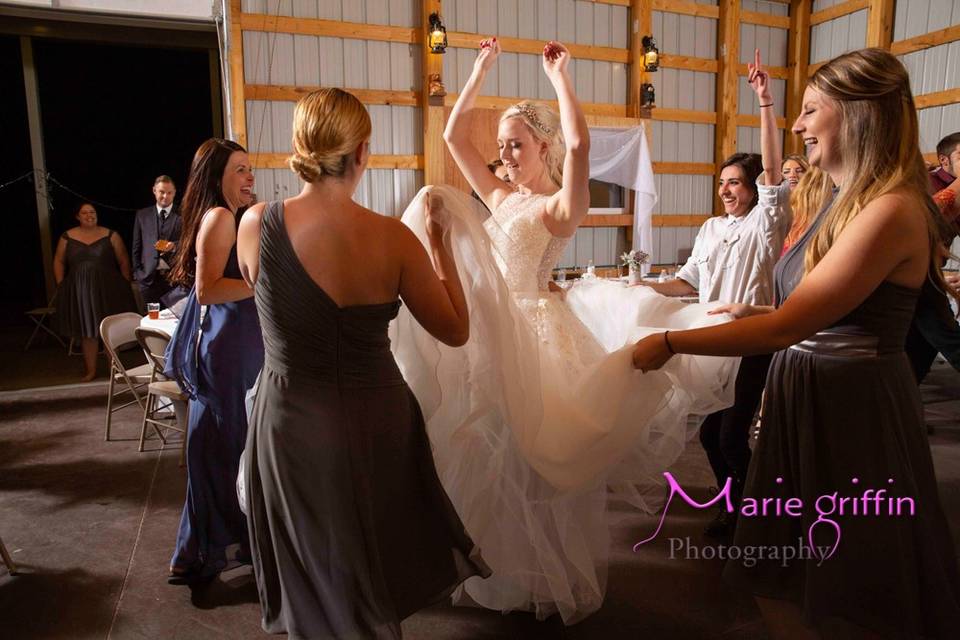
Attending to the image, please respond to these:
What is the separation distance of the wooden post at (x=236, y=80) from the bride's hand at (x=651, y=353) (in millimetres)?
5626

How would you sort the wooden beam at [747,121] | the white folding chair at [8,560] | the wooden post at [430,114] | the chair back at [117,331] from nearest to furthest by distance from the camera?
the white folding chair at [8,560]
the chair back at [117,331]
the wooden post at [430,114]
the wooden beam at [747,121]

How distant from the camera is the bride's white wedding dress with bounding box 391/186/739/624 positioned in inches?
79.8

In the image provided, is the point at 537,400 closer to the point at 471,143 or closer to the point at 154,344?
the point at 471,143

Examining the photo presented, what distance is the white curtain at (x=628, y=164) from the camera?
8.12m

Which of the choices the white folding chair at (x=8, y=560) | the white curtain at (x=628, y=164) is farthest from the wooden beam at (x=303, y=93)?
the white folding chair at (x=8, y=560)

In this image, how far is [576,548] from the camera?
2.26 metres

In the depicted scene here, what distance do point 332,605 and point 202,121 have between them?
9.95 metres

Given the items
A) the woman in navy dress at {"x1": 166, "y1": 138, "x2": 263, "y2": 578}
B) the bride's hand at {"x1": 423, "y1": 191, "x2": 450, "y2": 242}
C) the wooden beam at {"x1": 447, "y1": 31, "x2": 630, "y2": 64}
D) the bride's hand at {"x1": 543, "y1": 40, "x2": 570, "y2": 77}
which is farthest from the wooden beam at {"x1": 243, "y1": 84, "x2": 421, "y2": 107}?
the bride's hand at {"x1": 423, "y1": 191, "x2": 450, "y2": 242}

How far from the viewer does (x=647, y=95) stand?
830 cm

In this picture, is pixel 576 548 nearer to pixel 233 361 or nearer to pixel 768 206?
pixel 233 361

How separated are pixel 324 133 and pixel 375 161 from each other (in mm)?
Result: 5914

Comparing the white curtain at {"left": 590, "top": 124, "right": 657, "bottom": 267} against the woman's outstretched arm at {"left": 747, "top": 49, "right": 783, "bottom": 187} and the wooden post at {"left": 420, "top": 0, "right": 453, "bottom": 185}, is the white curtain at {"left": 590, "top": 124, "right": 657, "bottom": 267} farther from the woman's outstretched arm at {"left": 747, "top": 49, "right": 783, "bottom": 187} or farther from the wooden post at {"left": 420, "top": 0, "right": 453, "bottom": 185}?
the woman's outstretched arm at {"left": 747, "top": 49, "right": 783, "bottom": 187}

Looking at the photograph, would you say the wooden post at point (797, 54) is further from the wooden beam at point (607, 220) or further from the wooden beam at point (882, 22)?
the wooden beam at point (607, 220)

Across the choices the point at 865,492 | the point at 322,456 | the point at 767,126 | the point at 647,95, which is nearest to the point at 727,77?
the point at 647,95
